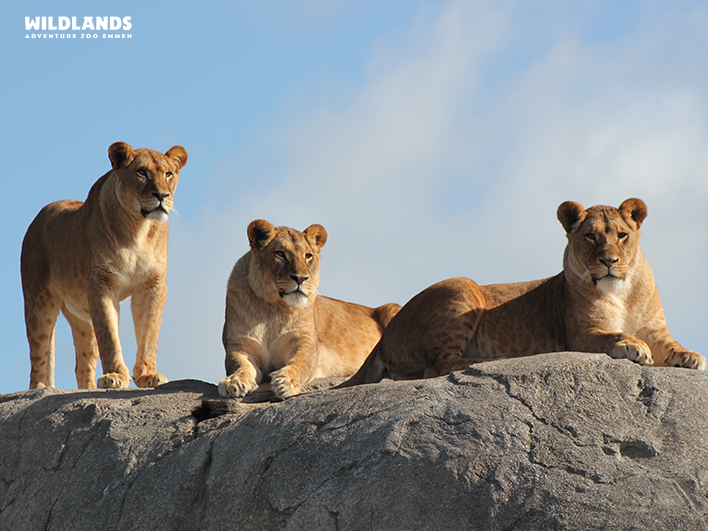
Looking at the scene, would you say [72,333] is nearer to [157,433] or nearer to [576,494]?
[157,433]

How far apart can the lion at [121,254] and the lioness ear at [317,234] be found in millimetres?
1346

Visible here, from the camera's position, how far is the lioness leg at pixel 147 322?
301 inches

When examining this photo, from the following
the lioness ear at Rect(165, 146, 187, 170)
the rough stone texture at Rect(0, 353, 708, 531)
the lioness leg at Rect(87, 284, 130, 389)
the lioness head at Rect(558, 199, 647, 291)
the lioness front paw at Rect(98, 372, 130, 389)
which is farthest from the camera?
the lioness ear at Rect(165, 146, 187, 170)

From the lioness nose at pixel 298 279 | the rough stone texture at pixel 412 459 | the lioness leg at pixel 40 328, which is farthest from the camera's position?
the lioness leg at pixel 40 328

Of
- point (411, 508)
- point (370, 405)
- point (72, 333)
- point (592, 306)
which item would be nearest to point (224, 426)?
point (370, 405)

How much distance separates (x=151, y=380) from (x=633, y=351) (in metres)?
3.81

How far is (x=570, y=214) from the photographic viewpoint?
685 centimetres

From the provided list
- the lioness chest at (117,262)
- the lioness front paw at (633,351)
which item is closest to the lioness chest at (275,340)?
the lioness chest at (117,262)

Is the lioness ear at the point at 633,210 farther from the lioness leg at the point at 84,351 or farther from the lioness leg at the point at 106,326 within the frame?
the lioness leg at the point at 84,351

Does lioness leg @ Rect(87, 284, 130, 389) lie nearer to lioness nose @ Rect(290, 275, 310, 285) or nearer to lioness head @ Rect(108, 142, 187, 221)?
lioness head @ Rect(108, 142, 187, 221)

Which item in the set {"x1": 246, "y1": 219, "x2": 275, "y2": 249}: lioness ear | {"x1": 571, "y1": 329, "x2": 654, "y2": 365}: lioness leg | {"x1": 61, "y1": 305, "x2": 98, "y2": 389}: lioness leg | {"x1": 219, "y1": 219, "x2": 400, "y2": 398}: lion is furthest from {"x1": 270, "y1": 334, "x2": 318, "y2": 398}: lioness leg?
{"x1": 61, "y1": 305, "x2": 98, "y2": 389}: lioness leg

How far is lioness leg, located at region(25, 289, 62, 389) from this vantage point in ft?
28.1

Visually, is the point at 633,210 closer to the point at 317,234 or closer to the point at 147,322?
the point at 317,234

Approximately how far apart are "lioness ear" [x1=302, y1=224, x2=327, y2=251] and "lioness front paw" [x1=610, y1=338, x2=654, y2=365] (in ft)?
7.99
